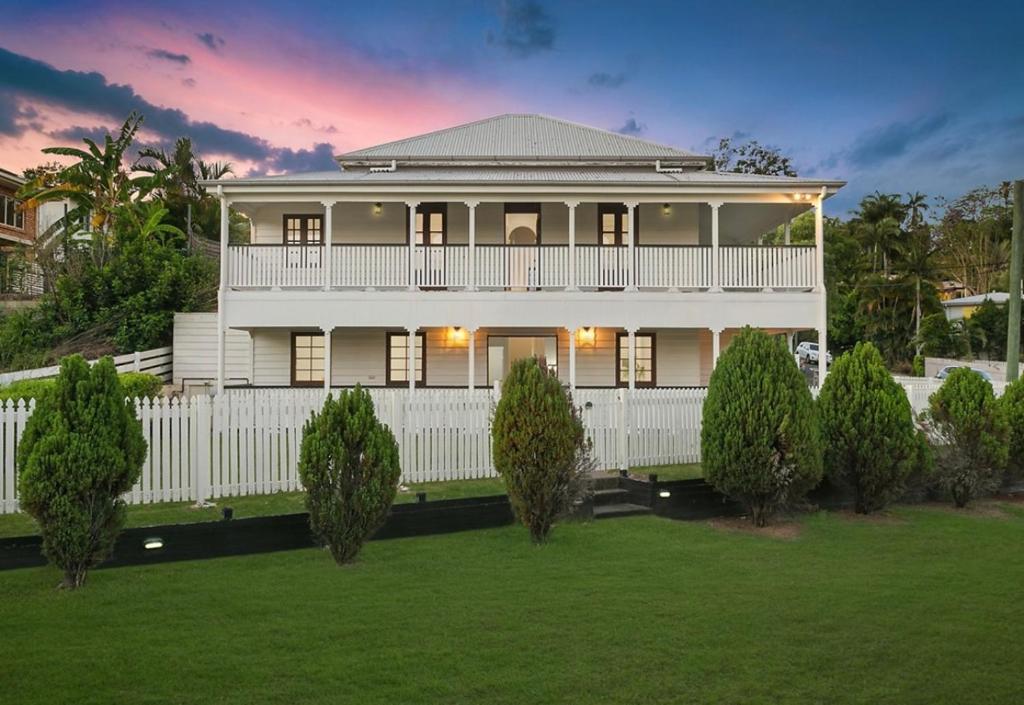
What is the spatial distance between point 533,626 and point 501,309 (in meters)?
12.5

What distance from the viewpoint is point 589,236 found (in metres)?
19.9

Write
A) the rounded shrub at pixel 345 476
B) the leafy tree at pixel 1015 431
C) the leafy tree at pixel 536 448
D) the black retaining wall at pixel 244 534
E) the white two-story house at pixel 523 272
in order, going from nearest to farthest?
the black retaining wall at pixel 244 534 < the rounded shrub at pixel 345 476 < the leafy tree at pixel 536 448 < the leafy tree at pixel 1015 431 < the white two-story house at pixel 523 272

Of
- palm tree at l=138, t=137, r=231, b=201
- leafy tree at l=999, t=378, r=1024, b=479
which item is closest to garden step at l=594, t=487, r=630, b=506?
leafy tree at l=999, t=378, r=1024, b=479

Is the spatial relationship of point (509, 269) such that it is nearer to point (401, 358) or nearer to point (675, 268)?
point (675, 268)

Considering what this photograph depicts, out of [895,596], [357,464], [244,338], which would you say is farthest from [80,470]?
[244,338]

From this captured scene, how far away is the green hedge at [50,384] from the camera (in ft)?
38.7

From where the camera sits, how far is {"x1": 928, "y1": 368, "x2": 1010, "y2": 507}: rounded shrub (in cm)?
984

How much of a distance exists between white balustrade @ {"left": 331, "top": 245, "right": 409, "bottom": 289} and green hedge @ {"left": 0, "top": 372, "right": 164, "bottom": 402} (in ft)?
15.3

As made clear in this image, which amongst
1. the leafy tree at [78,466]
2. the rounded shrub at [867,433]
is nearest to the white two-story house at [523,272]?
the rounded shrub at [867,433]

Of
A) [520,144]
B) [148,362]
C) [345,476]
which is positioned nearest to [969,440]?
[345,476]

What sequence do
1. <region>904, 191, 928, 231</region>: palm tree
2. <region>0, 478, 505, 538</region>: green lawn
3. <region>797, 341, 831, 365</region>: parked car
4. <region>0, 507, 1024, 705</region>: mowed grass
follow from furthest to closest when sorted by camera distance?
<region>904, 191, 928, 231</region>: palm tree, <region>797, 341, 831, 365</region>: parked car, <region>0, 478, 505, 538</region>: green lawn, <region>0, 507, 1024, 705</region>: mowed grass

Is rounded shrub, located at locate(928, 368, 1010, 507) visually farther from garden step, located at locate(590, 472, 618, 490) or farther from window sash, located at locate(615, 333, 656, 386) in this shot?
window sash, located at locate(615, 333, 656, 386)

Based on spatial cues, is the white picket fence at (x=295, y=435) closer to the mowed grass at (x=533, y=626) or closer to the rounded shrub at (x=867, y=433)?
the mowed grass at (x=533, y=626)

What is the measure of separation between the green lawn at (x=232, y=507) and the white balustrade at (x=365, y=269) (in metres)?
7.73
